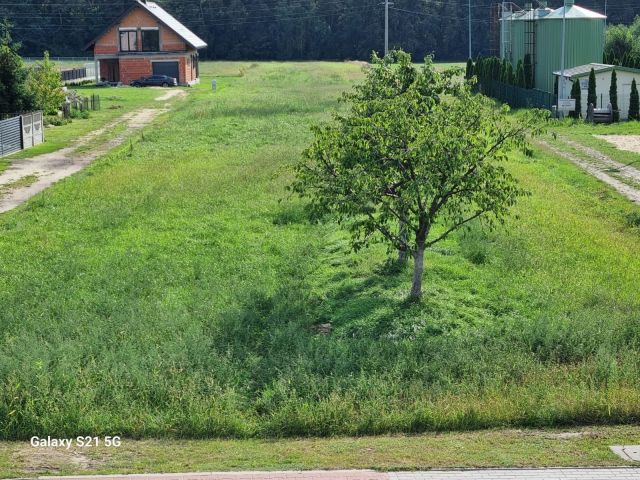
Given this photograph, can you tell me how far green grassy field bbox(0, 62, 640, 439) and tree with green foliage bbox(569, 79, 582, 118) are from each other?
2224 cm

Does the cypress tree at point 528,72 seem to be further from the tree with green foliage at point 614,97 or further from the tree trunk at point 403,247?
the tree trunk at point 403,247

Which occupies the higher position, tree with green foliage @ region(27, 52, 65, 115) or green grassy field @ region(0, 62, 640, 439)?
tree with green foliage @ region(27, 52, 65, 115)

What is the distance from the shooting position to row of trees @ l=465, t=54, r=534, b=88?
54.7 metres

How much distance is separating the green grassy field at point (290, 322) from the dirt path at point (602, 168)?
5.89 feet

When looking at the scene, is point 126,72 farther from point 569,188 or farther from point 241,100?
point 569,188

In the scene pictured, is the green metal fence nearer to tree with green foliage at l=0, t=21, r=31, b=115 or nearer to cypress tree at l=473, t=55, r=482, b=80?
cypress tree at l=473, t=55, r=482, b=80

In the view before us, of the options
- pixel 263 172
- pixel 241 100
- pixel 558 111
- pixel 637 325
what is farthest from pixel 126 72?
pixel 637 325

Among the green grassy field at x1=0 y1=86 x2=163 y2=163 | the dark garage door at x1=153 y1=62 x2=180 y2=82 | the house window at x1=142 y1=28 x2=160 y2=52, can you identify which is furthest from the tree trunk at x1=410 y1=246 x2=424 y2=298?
the house window at x1=142 y1=28 x2=160 y2=52

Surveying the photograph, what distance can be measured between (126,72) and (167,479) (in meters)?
66.3

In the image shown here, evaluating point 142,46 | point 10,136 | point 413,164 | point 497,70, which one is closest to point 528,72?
point 497,70

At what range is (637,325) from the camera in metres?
13.9

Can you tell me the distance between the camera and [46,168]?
1240 inches

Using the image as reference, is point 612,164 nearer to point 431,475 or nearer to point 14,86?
point 14,86

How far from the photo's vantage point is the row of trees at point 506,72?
5466 centimetres
